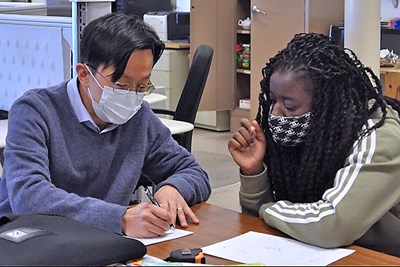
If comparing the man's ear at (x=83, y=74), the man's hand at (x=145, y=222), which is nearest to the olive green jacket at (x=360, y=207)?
the man's hand at (x=145, y=222)

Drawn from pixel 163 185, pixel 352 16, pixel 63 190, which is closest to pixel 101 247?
pixel 63 190

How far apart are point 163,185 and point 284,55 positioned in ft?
1.45

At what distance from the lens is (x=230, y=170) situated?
4.88m

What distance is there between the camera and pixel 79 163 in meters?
1.70

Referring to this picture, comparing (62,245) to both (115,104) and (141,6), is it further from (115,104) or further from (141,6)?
(141,6)

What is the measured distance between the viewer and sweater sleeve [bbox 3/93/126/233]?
153cm

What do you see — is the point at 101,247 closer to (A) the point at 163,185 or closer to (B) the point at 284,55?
(A) the point at 163,185

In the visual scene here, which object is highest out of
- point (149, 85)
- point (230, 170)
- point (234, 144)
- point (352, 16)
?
point (352, 16)

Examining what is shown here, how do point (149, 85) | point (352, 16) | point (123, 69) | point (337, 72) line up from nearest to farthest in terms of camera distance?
point (337, 72)
point (123, 69)
point (149, 85)
point (352, 16)

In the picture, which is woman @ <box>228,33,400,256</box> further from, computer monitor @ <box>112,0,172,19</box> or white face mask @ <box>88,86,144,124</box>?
computer monitor @ <box>112,0,172,19</box>

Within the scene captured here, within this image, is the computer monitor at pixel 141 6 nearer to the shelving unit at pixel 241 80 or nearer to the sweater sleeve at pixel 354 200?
the shelving unit at pixel 241 80

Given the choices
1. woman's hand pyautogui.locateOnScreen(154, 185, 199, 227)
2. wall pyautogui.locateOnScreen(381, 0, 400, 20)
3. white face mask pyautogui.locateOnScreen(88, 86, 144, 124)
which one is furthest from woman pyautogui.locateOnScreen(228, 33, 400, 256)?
wall pyautogui.locateOnScreen(381, 0, 400, 20)

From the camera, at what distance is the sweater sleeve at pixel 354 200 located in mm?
1392

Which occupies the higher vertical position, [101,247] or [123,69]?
[123,69]
